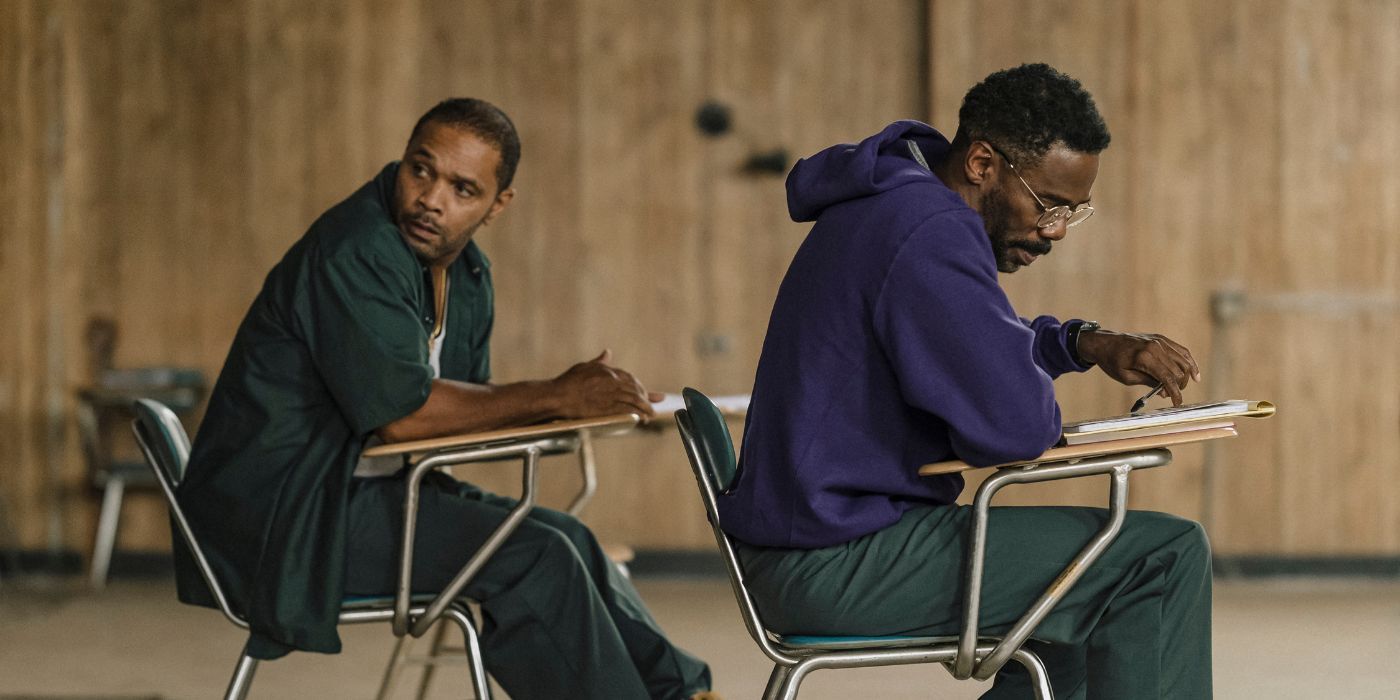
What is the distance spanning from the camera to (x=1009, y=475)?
170 centimetres

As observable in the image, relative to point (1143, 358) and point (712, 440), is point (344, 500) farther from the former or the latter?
point (1143, 358)

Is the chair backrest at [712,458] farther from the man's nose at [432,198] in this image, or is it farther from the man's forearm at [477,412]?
the man's nose at [432,198]

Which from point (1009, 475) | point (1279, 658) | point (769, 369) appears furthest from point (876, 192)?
point (1279, 658)

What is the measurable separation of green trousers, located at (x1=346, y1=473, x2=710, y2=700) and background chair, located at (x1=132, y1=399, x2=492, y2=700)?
0.14ft

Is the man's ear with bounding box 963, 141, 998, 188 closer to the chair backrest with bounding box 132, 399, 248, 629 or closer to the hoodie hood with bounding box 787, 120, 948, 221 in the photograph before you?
the hoodie hood with bounding box 787, 120, 948, 221

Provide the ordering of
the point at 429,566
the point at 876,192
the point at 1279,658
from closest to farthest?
the point at 876,192 < the point at 429,566 < the point at 1279,658

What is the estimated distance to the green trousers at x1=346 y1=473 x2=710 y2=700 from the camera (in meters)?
2.24

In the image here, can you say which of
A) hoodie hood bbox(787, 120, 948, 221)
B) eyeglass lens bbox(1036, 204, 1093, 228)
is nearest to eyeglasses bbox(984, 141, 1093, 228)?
eyeglass lens bbox(1036, 204, 1093, 228)

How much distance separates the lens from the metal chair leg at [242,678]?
2.15 metres

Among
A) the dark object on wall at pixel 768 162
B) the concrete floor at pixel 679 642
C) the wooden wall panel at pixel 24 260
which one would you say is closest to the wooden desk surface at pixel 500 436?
the concrete floor at pixel 679 642

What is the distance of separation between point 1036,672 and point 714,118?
3.35m

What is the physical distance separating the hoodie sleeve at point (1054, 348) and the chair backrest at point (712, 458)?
0.50 metres

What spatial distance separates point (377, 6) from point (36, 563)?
2.22 meters

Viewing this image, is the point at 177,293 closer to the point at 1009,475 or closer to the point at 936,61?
the point at 936,61
